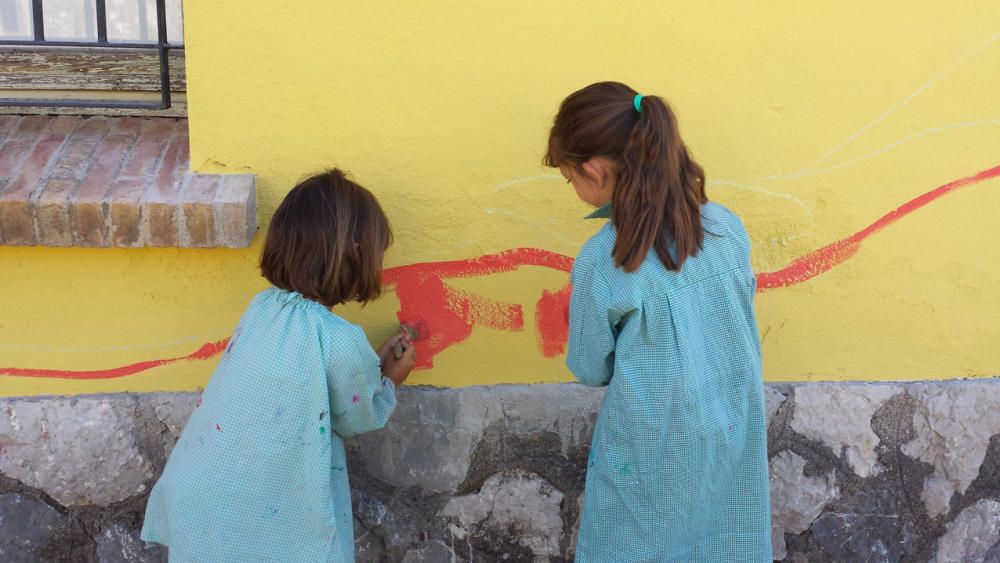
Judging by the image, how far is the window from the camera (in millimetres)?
2479

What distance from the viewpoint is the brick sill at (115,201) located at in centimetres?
217

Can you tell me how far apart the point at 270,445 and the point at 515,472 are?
0.84 metres

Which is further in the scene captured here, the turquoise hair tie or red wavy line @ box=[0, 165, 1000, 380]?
red wavy line @ box=[0, 165, 1000, 380]

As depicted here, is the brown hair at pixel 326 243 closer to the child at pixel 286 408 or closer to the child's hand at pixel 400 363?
the child at pixel 286 408

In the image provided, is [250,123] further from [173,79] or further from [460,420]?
[460,420]

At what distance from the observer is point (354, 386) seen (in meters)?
2.02

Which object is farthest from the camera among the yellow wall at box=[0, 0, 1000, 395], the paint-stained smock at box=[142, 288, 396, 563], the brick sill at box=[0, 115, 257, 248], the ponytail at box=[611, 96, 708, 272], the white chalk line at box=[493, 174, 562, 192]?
the white chalk line at box=[493, 174, 562, 192]

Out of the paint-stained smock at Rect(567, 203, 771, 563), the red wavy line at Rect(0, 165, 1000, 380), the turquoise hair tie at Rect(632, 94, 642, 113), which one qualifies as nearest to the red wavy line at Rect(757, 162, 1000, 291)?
the red wavy line at Rect(0, 165, 1000, 380)

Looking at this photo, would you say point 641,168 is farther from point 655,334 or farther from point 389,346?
point 389,346

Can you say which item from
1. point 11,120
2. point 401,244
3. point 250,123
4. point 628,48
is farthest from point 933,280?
point 11,120

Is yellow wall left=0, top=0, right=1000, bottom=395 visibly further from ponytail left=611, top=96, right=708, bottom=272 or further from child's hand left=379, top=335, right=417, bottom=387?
ponytail left=611, top=96, right=708, bottom=272

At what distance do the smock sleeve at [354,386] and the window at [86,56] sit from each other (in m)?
0.95

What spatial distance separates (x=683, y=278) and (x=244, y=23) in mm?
1208

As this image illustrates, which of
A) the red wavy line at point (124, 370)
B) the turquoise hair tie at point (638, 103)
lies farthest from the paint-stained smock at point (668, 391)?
the red wavy line at point (124, 370)
